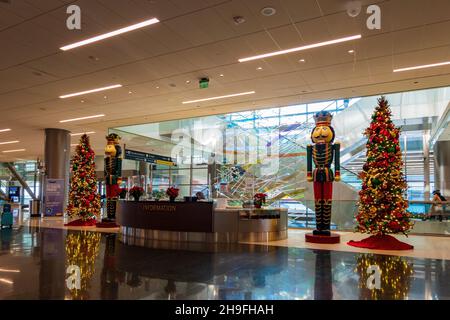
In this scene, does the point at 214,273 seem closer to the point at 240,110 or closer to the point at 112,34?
the point at 112,34

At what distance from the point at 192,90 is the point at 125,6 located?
4.61m

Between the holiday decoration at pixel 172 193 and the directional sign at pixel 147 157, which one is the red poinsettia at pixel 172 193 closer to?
the holiday decoration at pixel 172 193

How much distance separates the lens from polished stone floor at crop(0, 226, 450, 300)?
12.4 feet

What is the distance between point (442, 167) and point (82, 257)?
13.7 m

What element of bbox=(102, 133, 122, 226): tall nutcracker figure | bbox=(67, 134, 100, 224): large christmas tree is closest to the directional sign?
bbox=(67, 134, 100, 224): large christmas tree

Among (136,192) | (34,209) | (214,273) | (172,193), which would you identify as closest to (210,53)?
(172,193)

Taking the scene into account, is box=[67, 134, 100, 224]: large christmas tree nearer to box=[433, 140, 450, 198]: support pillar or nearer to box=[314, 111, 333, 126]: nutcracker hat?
box=[314, 111, 333, 126]: nutcracker hat

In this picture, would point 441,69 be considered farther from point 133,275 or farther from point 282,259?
point 133,275

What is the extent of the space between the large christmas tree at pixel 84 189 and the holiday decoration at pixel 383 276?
950 cm

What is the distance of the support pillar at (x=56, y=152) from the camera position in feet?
52.6

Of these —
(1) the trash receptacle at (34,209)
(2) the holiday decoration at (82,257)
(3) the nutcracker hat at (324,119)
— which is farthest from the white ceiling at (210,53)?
(1) the trash receptacle at (34,209)

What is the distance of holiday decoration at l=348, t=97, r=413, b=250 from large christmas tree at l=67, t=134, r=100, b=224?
9047 millimetres
